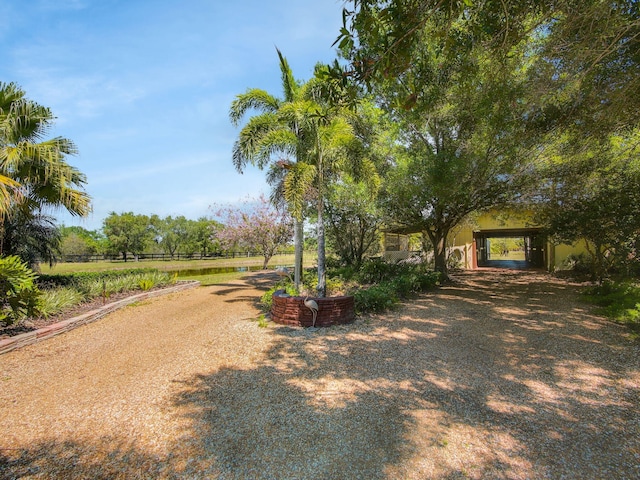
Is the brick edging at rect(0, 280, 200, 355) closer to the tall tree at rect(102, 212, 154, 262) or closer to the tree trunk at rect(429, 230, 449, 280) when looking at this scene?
the tree trunk at rect(429, 230, 449, 280)

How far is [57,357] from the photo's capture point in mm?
5188

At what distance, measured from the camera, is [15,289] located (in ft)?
18.2

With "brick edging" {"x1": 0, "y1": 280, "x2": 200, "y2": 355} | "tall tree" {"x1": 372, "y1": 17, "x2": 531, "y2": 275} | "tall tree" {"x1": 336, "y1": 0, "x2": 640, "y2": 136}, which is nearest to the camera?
"tall tree" {"x1": 336, "y1": 0, "x2": 640, "y2": 136}

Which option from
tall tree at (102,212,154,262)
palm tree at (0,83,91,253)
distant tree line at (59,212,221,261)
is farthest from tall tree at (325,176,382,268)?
tall tree at (102,212,154,262)

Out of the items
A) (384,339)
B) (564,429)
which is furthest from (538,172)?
(564,429)

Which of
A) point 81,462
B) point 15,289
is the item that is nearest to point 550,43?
point 81,462

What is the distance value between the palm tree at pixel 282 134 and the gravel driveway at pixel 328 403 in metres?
3.20

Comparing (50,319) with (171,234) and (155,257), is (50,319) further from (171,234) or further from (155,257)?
(171,234)

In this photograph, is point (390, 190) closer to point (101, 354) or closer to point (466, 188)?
point (466, 188)

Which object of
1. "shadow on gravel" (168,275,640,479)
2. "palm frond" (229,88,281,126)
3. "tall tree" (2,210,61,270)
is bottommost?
"shadow on gravel" (168,275,640,479)

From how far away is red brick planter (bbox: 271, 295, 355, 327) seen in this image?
668 centimetres

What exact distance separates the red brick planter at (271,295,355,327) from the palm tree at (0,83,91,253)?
557 centimetres

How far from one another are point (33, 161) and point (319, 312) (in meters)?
7.48

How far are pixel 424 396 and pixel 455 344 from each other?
2127 mm
